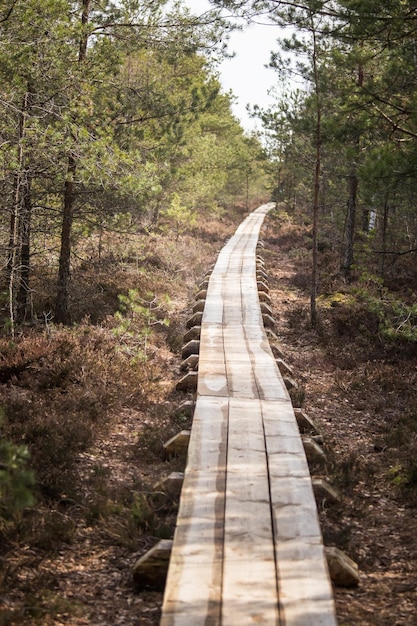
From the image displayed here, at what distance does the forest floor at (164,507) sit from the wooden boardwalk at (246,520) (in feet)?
1.25

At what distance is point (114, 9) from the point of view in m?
11.2

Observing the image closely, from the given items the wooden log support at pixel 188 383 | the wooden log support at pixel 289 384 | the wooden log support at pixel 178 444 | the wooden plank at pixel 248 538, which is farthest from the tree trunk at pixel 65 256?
the wooden plank at pixel 248 538

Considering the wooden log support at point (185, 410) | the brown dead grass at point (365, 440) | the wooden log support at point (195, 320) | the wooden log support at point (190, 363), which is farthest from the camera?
the wooden log support at point (195, 320)

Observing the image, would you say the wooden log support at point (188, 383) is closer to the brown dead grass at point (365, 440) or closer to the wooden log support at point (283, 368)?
the wooden log support at point (283, 368)

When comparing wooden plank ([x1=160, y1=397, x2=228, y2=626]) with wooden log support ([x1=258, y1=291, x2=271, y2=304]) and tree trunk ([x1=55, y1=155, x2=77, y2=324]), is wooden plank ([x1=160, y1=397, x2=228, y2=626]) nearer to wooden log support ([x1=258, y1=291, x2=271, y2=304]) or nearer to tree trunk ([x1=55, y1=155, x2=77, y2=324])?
tree trunk ([x1=55, y1=155, x2=77, y2=324])

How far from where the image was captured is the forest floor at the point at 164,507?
429 cm

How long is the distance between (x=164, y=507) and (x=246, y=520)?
109cm

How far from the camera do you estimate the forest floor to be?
4285 millimetres

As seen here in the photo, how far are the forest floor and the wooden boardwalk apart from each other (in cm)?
38

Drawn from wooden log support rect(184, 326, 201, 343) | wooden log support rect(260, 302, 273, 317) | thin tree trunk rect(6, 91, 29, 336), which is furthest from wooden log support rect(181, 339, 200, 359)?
wooden log support rect(260, 302, 273, 317)

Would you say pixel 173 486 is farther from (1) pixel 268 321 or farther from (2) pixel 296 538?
(1) pixel 268 321

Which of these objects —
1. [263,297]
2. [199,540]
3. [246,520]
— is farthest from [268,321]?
[199,540]

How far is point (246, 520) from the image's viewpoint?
15.9 feet

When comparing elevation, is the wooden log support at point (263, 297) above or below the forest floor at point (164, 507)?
above
